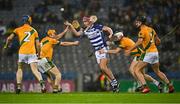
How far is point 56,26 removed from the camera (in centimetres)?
3306

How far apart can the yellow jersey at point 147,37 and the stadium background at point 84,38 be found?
581cm

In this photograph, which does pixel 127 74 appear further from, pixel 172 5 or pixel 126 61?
pixel 172 5

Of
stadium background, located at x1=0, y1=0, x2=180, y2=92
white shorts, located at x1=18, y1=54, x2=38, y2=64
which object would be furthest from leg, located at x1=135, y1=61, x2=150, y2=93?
stadium background, located at x1=0, y1=0, x2=180, y2=92

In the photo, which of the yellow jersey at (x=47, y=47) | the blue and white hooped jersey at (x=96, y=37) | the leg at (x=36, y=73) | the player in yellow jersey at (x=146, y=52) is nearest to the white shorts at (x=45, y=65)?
the yellow jersey at (x=47, y=47)

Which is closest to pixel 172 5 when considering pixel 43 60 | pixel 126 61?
pixel 126 61

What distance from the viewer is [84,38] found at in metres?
32.5

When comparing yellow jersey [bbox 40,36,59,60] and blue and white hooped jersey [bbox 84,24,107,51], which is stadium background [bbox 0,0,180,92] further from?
blue and white hooped jersey [bbox 84,24,107,51]

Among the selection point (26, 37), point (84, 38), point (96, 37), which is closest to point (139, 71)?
point (96, 37)

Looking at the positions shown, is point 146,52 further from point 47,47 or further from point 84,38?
point 84,38

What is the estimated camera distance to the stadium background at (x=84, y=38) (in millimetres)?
29656

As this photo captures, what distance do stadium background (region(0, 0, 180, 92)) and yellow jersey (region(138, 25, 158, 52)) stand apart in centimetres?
581

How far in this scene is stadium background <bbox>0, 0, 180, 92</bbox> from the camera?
1168 inches

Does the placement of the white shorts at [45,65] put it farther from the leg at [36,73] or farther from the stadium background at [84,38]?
the stadium background at [84,38]

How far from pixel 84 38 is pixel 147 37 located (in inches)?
421
